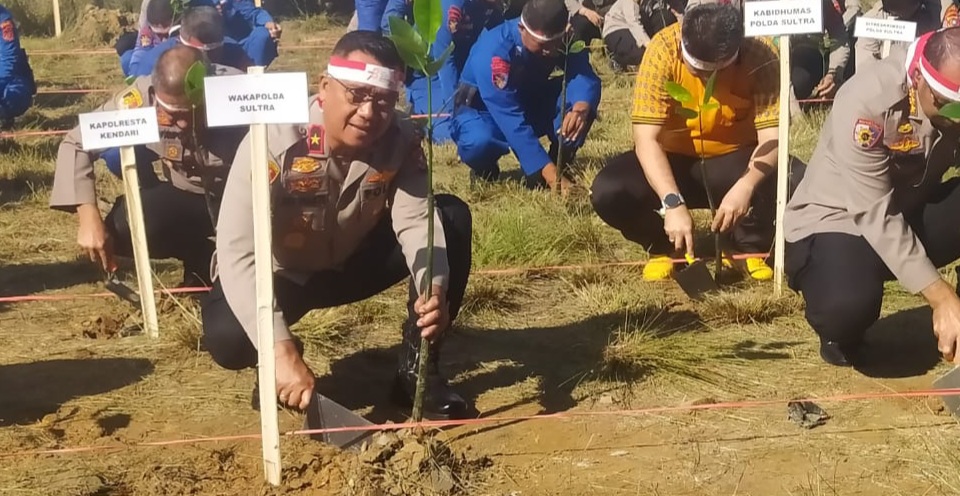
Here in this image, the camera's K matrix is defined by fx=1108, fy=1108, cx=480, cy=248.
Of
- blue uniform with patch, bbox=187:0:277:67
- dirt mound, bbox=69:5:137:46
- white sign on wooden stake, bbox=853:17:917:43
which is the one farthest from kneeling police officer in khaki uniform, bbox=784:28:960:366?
dirt mound, bbox=69:5:137:46

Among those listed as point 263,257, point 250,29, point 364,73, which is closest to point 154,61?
point 364,73

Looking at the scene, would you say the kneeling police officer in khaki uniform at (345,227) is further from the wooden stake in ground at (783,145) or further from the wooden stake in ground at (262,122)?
the wooden stake in ground at (783,145)

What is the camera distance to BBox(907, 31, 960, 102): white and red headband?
304cm

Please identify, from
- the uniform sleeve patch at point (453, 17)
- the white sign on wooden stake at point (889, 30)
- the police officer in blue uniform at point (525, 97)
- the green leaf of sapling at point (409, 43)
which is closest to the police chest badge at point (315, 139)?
the green leaf of sapling at point (409, 43)

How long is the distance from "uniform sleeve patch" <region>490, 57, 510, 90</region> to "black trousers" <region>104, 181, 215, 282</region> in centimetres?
209

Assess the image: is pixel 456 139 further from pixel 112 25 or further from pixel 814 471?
pixel 112 25

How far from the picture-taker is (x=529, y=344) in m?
4.04

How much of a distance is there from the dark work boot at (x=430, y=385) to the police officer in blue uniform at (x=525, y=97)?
8.46ft

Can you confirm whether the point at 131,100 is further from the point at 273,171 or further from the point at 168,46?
the point at 168,46

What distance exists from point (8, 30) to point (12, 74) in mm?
314

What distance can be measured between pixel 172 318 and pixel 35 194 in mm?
2633

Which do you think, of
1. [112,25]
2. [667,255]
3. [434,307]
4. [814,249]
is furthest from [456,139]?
[112,25]

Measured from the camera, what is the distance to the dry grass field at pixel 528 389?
2943 millimetres

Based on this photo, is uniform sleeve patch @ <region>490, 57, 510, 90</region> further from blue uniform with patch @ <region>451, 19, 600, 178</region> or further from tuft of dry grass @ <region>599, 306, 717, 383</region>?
tuft of dry grass @ <region>599, 306, 717, 383</region>
